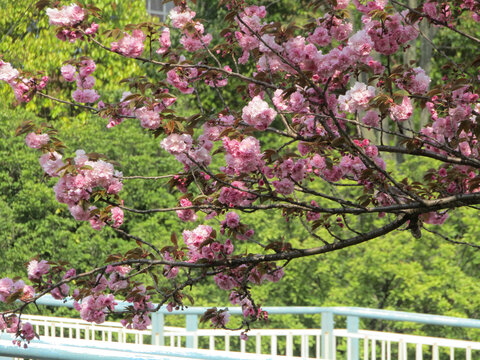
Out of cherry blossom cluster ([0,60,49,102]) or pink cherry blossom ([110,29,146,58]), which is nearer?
pink cherry blossom ([110,29,146,58])

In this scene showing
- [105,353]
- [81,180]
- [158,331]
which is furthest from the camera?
[158,331]

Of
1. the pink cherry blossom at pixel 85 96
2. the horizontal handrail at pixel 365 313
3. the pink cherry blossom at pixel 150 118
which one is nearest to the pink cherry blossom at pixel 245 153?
the pink cherry blossom at pixel 150 118

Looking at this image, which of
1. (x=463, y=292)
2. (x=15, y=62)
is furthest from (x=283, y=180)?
(x=15, y=62)

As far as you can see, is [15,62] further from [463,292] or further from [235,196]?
[235,196]

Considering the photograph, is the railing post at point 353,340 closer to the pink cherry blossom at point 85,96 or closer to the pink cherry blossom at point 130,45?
the pink cherry blossom at point 85,96

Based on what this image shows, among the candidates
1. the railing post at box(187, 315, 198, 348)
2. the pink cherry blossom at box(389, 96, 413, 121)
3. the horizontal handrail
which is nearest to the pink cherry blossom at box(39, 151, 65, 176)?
the pink cherry blossom at box(389, 96, 413, 121)

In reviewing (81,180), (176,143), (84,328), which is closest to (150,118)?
(176,143)

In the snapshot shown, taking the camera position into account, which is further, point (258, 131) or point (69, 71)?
point (69, 71)

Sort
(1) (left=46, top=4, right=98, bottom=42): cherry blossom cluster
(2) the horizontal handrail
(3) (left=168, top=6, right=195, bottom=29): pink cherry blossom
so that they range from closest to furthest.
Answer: (1) (left=46, top=4, right=98, bottom=42): cherry blossom cluster → (3) (left=168, top=6, right=195, bottom=29): pink cherry blossom → (2) the horizontal handrail

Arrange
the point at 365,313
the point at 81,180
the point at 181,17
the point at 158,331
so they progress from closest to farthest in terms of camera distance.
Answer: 1. the point at 81,180
2. the point at 181,17
3. the point at 158,331
4. the point at 365,313

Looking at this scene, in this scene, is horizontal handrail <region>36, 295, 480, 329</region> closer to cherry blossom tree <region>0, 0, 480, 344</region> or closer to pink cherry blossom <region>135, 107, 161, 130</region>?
cherry blossom tree <region>0, 0, 480, 344</region>

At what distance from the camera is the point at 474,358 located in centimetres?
969

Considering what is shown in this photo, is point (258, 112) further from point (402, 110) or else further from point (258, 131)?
point (402, 110)

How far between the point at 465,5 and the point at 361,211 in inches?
41.0
